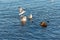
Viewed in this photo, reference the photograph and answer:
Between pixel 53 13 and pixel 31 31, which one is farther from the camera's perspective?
pixel 53 13

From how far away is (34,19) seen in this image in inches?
1535

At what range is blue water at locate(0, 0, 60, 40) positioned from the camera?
33.6m

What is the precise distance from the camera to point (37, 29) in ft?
116

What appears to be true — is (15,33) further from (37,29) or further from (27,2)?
(27,2)

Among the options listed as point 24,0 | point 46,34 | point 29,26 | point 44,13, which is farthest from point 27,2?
point 46,34

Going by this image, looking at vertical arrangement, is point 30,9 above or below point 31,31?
above

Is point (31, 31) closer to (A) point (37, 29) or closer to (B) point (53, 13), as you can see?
(A) point (37, 29)

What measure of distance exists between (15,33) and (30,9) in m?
10.9

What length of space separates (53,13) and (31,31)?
8547 millimetres

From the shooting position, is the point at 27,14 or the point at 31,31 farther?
the point at 27,14

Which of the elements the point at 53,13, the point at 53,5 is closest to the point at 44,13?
the point at 53,13

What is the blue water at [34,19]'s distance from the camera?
33625 mm

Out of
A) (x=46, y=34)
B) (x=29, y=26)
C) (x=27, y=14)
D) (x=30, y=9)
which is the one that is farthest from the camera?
(x=30, y=9)

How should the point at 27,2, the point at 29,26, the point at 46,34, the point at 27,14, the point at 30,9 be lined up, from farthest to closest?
the point at 27,2, the point at 30,9, the point at 27,14, the point at 29,26, the point at 46,34
